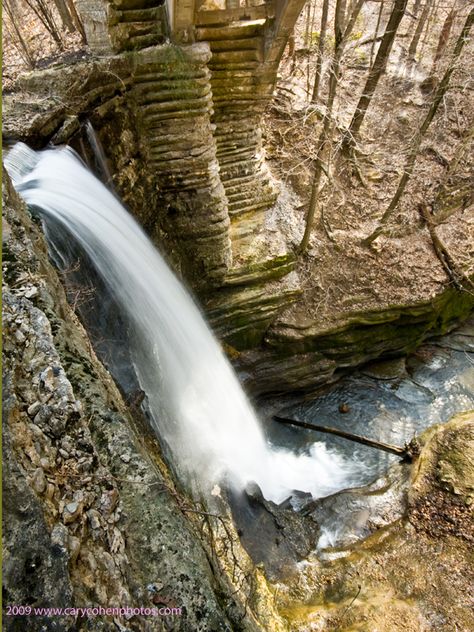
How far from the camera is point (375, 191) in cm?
903

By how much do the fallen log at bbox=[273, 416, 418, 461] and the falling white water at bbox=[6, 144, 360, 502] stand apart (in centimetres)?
36

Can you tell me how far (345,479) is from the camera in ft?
22.8

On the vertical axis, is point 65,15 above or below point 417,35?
above

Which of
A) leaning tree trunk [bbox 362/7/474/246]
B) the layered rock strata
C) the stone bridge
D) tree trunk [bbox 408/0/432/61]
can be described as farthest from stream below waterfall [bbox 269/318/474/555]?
tree trunk [bbox 408/0/432/61]

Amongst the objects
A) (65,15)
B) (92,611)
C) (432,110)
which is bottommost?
(92,611)

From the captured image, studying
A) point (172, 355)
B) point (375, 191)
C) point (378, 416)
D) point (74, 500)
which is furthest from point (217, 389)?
point (375, 191)

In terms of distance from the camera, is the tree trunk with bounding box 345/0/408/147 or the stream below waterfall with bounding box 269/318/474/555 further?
the tree trunk with bounding box 345/0/408/147

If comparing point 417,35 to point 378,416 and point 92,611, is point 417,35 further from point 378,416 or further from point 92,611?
point 92,611

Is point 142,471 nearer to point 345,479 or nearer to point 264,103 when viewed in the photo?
point 345,479

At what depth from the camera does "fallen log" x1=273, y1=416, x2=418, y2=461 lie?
6699 mm

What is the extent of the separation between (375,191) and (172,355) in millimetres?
5825

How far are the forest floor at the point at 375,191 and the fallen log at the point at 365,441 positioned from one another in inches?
75.6

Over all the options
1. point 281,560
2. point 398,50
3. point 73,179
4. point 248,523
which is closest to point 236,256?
point 73,179

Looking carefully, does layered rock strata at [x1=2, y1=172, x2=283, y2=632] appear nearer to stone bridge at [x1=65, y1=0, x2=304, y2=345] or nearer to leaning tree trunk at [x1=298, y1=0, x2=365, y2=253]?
stone bridge at [x1=65, y1=0, x2=304, y2=345]
